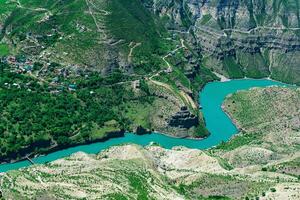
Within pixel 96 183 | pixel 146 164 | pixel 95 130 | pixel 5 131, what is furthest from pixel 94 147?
pixel 96 183

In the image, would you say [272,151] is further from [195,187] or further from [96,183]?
[96,183]

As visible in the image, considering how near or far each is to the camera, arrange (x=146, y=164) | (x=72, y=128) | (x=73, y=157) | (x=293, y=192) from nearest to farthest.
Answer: (x=293, y=192)
(x=146, y=164)
(x=73, y=157)
(x=72, y=128)

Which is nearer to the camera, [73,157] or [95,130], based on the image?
[73,157]

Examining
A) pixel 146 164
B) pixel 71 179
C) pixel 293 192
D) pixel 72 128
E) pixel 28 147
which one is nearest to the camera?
pixel 293 192

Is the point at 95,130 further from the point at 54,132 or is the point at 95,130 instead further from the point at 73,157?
the point at 73,157

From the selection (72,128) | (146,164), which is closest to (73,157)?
(146,164)

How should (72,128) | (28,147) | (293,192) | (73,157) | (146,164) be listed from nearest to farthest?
(293,192) < (146,164) < (73,157) < (28,147) < (72,128)
